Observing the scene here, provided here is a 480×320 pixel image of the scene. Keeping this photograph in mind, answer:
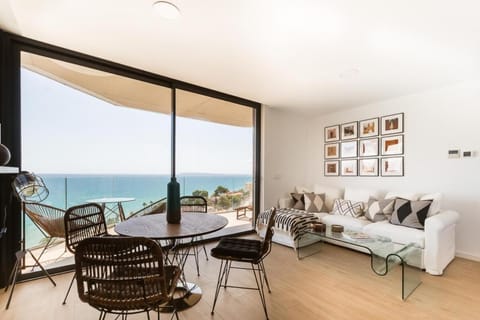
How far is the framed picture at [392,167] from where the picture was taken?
3.92 metres

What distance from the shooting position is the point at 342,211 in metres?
3.93

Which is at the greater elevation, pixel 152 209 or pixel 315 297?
pixel 152 209

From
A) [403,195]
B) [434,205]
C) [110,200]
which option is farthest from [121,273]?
[403,195]

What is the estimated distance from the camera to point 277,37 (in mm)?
2273

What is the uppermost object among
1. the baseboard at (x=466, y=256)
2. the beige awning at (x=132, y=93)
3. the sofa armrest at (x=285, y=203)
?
the beige awning at (x=132, y=93)

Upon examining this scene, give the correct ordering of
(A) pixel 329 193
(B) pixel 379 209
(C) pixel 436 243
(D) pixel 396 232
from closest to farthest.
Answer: (C) pixel 436 243 → (D) pixel 396 232 → (B) pixel 379 209 → (A) pixel 329 193

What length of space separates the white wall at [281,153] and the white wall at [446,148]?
1521mm

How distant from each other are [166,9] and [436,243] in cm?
365

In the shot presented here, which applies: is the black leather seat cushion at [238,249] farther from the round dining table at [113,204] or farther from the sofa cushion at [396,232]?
the sofa cushion at [396,232]

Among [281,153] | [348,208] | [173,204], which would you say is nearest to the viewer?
[173,204]

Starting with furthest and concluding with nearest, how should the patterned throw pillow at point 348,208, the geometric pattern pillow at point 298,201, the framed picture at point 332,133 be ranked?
the framed picture at point 332,133, the geometric pattern pillow at point 298,201, the patterned throw pillow at point 348,208

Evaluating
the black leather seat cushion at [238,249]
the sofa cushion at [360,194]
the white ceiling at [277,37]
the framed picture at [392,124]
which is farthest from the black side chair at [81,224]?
the framed picture at [392,124]

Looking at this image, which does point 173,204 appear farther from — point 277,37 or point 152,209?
point 277,37

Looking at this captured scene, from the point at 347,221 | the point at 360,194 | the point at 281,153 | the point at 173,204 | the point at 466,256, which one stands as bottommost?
the point at 466,256
